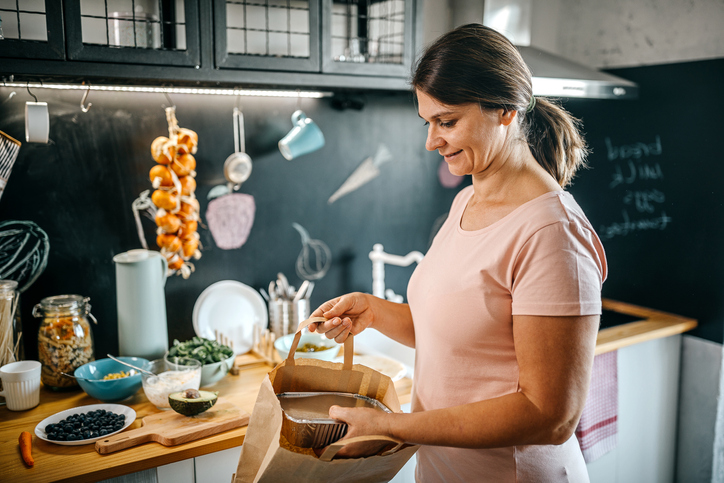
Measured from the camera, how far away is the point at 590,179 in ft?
7.93

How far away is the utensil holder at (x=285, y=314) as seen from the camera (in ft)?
6.38

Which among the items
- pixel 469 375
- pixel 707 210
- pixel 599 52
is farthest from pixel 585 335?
pixel 599 52

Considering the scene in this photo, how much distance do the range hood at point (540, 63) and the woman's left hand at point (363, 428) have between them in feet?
4.42

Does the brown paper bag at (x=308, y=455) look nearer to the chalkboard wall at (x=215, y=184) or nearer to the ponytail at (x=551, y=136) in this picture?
the ponytail at (x=551, y=136)

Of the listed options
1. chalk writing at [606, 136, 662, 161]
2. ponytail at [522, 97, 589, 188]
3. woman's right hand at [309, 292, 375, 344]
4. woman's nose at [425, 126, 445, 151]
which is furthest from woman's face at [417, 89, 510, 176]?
chalk writing at [606, 136, 662, 161]

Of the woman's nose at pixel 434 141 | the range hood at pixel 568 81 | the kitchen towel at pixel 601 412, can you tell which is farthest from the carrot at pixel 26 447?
the range hood at pixel 568 81

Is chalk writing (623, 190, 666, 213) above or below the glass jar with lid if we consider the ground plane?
above

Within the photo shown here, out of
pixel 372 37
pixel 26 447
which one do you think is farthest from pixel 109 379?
pixel 372 37

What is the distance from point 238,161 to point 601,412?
152 cm

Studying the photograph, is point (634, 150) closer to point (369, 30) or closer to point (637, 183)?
point (637, 183)

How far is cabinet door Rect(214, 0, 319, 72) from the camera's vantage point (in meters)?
1.48

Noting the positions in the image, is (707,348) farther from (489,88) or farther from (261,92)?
(261,92)

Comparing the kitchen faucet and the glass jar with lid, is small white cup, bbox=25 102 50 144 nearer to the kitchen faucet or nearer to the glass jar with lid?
the glass jar with lid

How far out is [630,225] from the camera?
7.57 ft
